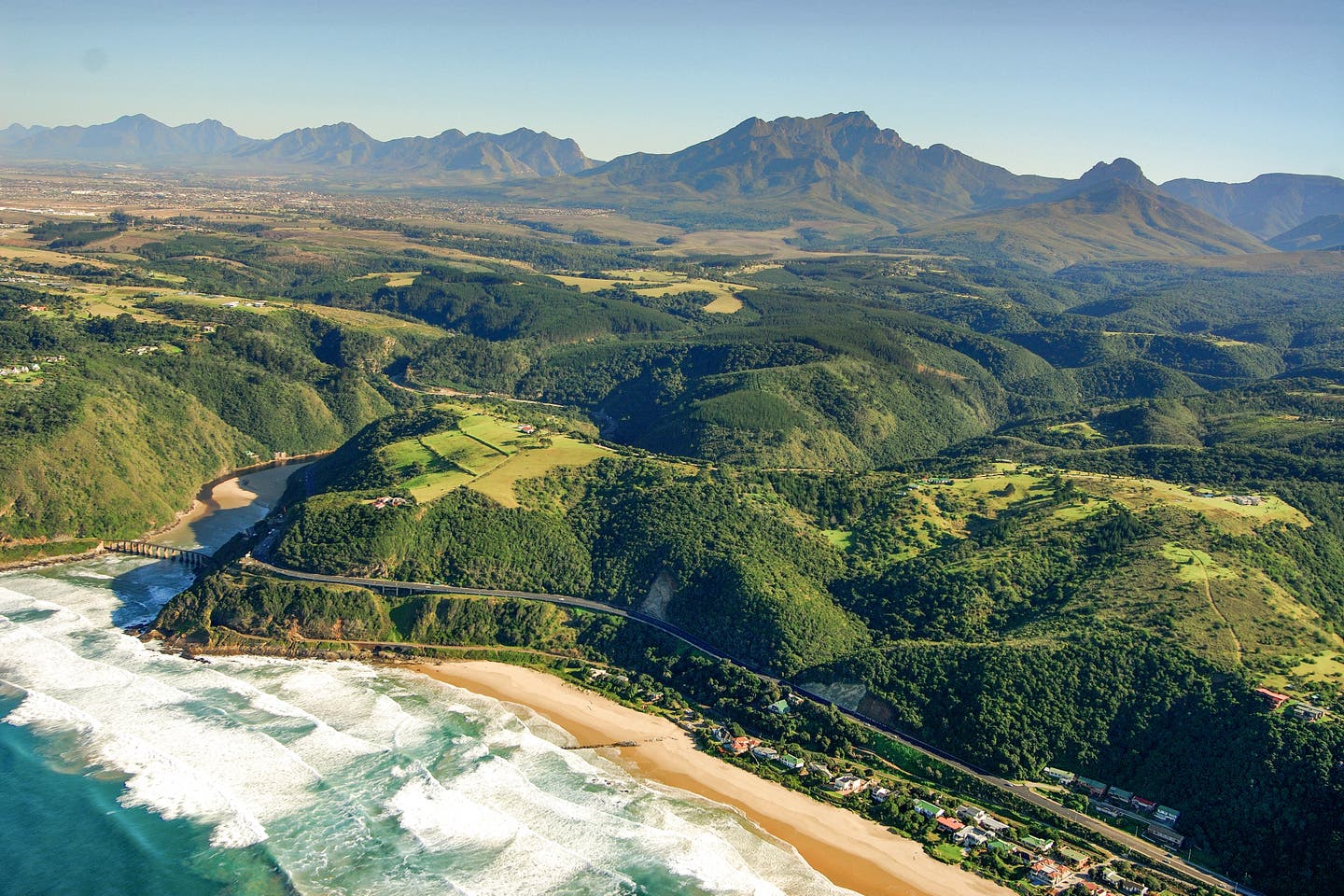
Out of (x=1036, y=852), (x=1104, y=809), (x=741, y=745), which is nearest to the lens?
(x=1036, y=852)

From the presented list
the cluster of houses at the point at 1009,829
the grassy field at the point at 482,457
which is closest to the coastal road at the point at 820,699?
the cluster of houses at the point at 1009,829

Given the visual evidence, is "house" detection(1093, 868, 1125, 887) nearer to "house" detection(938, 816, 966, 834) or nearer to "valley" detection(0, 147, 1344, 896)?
"valley" detection(0, 147, 1344, 896)

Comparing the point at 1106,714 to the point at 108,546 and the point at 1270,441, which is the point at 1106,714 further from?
the point at 108,546

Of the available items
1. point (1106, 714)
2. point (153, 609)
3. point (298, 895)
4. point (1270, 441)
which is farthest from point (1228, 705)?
point (153, 609)

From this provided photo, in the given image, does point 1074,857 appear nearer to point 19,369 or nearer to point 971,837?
point 971,837

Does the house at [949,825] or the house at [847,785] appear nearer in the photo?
the house at [949,825]

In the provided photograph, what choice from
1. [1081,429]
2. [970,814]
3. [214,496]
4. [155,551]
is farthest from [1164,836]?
[214,496]

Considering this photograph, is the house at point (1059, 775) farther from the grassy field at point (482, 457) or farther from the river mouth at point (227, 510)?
the river mouth at point (227, 510)
